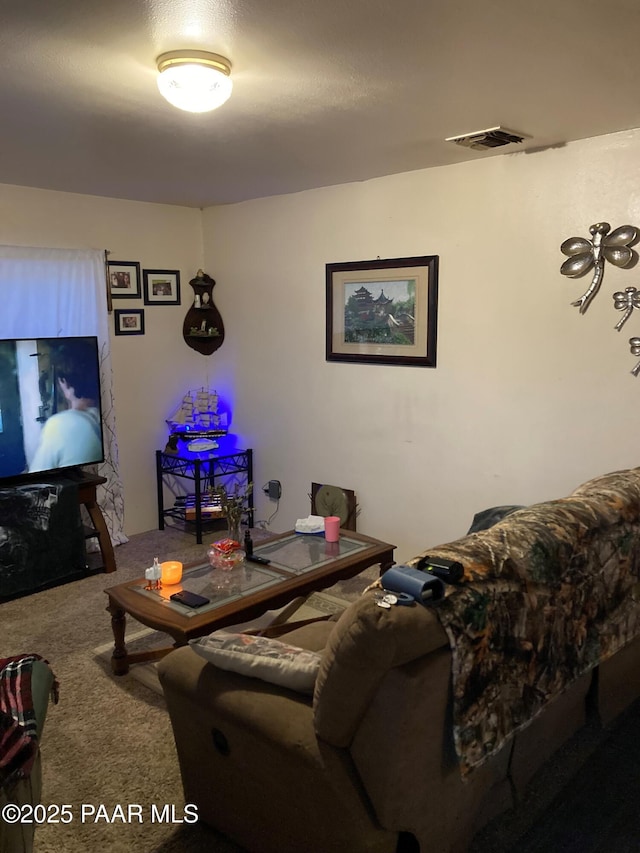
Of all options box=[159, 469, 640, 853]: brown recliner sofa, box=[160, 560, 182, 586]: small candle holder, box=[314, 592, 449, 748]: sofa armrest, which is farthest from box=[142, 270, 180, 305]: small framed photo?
box=[314, 592, 449, 748]: sofa armrest

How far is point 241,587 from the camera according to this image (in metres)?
2.95

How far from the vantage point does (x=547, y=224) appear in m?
3.36

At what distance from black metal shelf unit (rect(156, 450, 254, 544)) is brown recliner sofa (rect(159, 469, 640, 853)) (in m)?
2.77

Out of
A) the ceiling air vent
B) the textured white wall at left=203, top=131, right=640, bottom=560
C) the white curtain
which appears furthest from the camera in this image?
the white curtain

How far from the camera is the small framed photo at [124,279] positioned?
4660mm

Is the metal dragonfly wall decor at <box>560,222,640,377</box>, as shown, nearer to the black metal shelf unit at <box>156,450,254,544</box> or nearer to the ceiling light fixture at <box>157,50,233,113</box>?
the ceiling light fixture at <box>157,50,233,113</box>

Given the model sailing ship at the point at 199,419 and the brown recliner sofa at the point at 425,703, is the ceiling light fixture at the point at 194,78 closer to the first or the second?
the brown recliner sofa at the point at 425,703

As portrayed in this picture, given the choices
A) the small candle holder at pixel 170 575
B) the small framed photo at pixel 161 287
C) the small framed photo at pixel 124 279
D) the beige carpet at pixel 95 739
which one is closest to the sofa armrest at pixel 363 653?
the beige carpet at pixel 95 739

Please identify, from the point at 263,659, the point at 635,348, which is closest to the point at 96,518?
the point at 263,659

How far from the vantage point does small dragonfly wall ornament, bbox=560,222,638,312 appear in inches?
121

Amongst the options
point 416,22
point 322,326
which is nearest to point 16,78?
point 416,22

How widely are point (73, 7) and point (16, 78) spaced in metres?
0.62

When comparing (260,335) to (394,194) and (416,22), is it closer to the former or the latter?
(394,194)

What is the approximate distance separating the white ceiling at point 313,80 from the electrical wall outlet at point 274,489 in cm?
218
